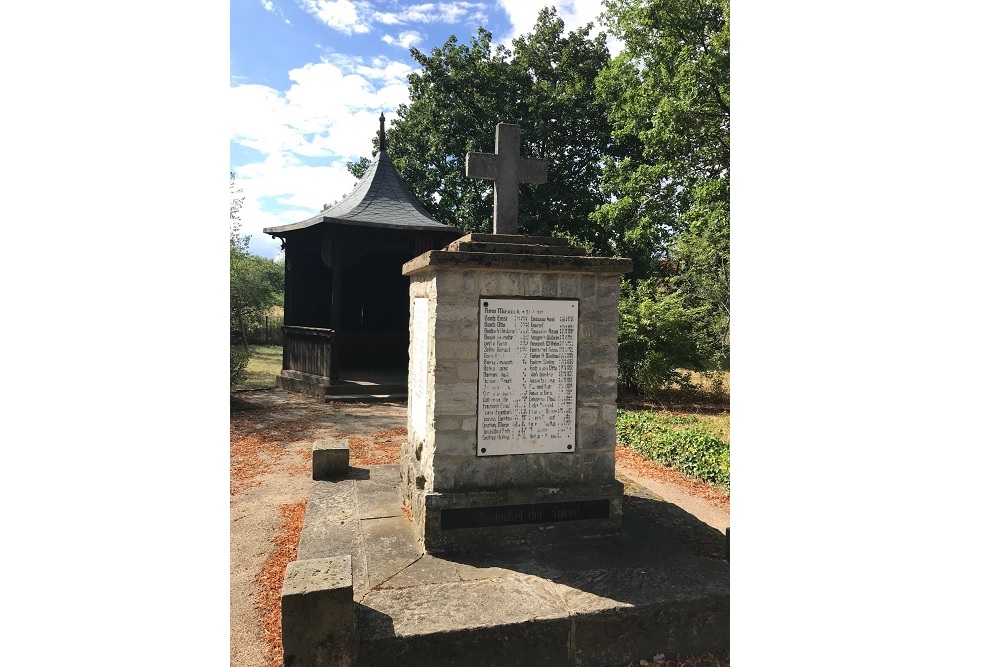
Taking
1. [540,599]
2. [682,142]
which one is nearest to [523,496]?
[540,599]

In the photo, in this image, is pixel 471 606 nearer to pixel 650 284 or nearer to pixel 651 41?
pixel 650 284

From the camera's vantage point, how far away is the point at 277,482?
6.73m

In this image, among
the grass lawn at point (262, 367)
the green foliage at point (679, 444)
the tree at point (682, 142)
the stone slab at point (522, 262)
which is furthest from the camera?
the grass lawn at point (262, 367)

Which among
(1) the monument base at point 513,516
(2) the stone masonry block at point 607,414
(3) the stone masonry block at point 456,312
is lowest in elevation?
(1) the monument base at point 513,516

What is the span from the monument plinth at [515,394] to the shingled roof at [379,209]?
874 centimetres

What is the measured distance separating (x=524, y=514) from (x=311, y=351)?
10.7 meters

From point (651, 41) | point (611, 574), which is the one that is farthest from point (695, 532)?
point (651, 41)

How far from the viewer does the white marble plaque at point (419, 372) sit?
14.4ft

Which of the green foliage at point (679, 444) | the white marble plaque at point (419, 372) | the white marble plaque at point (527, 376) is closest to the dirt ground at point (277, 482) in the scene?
the green foliage at point (679, 444)

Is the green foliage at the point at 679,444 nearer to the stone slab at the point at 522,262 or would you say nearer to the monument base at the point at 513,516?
the monument base at the point at 513,516

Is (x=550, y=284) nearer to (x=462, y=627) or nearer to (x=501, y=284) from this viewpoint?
(x=501, y=284)

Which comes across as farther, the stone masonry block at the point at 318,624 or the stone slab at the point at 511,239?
Result: the stone slab at the point at 511,239

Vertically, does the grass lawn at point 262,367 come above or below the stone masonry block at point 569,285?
below

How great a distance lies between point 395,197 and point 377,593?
12.6 metres
